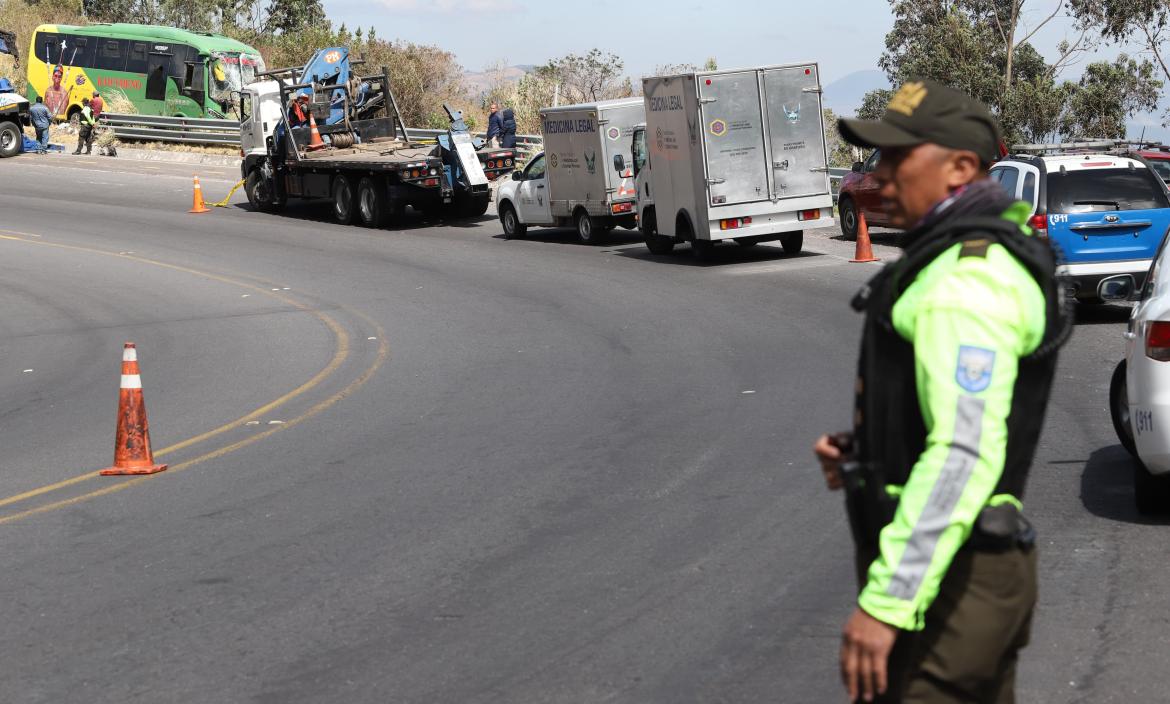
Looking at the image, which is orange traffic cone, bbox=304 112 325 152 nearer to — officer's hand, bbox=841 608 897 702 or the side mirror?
the side mirror

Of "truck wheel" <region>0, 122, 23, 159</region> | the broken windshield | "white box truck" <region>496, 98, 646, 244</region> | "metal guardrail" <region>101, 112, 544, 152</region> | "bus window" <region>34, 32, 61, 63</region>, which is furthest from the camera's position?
"bus window" <region>34, 32, 61, 63</region>

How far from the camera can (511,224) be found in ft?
87.1

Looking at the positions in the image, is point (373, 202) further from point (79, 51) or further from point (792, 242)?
point (79, 51)

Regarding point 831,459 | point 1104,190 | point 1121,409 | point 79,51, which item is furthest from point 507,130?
point 831,459

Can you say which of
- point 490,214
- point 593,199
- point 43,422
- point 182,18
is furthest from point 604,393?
point 182,18

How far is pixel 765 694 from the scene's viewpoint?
5.46m

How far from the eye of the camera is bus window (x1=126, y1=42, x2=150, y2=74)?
1834 inches

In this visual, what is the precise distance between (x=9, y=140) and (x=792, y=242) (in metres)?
27.3

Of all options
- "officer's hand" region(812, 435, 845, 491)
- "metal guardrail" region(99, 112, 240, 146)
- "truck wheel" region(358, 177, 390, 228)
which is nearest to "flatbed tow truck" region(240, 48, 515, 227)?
"truck wheel" region(358, 177, 390, 228)

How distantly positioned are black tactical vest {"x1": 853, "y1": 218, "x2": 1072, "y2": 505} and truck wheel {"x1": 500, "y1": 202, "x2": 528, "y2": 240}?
23558 millimetres

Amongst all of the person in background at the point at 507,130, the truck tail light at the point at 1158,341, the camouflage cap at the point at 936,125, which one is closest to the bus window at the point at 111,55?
the person in background at the point at 507,130

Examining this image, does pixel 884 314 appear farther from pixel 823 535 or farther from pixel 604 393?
pixel 604 393

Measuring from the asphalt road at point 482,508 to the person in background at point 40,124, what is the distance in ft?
82.3

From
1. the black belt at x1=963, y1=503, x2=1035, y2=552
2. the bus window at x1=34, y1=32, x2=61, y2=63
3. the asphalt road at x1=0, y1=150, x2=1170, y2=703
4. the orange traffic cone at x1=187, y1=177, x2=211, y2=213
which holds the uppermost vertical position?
the bus window at x1=34, y1=32, x2=61, y2=63
